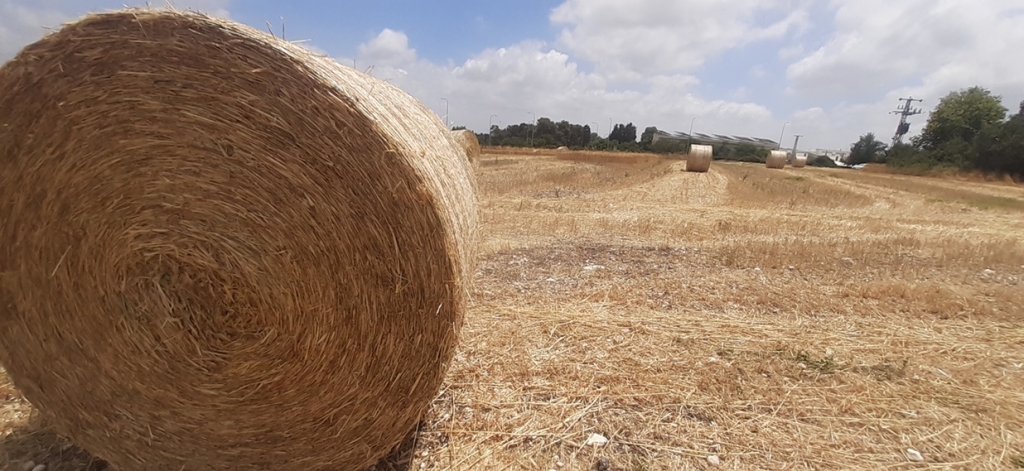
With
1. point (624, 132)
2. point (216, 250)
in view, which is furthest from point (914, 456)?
point (624, 132)

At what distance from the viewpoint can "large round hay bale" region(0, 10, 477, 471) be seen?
196cm

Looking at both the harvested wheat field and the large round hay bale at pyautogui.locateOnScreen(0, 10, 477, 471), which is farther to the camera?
the harvested wheat field

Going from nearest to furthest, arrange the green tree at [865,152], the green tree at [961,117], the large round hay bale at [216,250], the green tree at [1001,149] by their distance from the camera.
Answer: the large round hay bale at [216,250] < the green tree at [1001,149] < the green tree at [961,117] < the green tree at [865,152]

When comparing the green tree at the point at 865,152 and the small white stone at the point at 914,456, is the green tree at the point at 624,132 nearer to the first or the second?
the green tree at the point at 865,152

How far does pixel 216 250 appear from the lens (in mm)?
2150

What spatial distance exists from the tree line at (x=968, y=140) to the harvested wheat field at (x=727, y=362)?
3528cm

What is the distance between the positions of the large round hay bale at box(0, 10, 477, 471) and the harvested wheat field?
0.57 meters

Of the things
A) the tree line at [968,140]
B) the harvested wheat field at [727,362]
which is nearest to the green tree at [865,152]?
the tree line at [968,140]

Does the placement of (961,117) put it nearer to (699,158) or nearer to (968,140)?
(968,140)

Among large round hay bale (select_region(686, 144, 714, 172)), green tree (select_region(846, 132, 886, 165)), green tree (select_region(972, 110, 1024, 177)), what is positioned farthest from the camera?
green tree (select_region(846, 132, 886, 165))

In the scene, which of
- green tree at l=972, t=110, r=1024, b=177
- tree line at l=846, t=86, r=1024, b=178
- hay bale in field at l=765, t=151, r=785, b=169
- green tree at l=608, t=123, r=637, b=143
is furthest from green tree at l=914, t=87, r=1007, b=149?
green tree at l=608, t=123, r=637, b=143

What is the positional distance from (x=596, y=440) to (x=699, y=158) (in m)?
22.0

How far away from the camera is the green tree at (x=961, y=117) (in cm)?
4412

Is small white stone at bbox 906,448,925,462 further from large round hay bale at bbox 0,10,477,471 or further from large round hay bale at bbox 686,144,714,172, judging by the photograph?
large round hay bale at bbox 686,144,714,172
